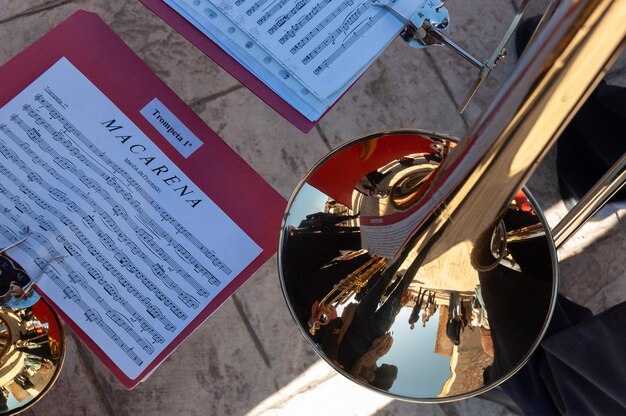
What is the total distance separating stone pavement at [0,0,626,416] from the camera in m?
1.18

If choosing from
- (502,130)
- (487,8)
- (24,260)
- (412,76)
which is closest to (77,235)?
(24,260)

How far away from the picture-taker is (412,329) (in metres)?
0.88

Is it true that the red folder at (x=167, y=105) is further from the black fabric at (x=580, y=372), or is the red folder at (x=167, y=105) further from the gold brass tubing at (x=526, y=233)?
the black fabric at (x=580, y=372)

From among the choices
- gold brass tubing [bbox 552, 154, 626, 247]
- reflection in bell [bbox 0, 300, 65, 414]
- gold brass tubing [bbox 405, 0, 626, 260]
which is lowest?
gold brass tubing [bbox 552, 154, 626, 247]

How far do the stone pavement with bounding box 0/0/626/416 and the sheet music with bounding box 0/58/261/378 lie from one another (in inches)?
14.3

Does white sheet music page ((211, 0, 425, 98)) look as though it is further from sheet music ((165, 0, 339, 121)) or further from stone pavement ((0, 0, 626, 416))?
stone pavement ((0, 0, 626, 416))

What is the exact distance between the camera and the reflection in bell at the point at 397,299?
34.1 inches

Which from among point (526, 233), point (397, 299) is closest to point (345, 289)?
point (397, 299)

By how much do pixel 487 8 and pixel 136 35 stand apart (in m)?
0.72

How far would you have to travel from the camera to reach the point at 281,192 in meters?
1.28

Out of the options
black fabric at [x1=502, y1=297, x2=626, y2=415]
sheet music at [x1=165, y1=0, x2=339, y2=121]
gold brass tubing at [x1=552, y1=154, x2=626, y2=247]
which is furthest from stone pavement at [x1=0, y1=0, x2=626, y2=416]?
sheet music at [x1=165, y1=0, x2=339, y2=121]

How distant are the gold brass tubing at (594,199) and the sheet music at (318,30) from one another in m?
0.32

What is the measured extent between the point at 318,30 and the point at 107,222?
372mm

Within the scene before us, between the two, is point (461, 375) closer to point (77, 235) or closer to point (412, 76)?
point (77, 235)
